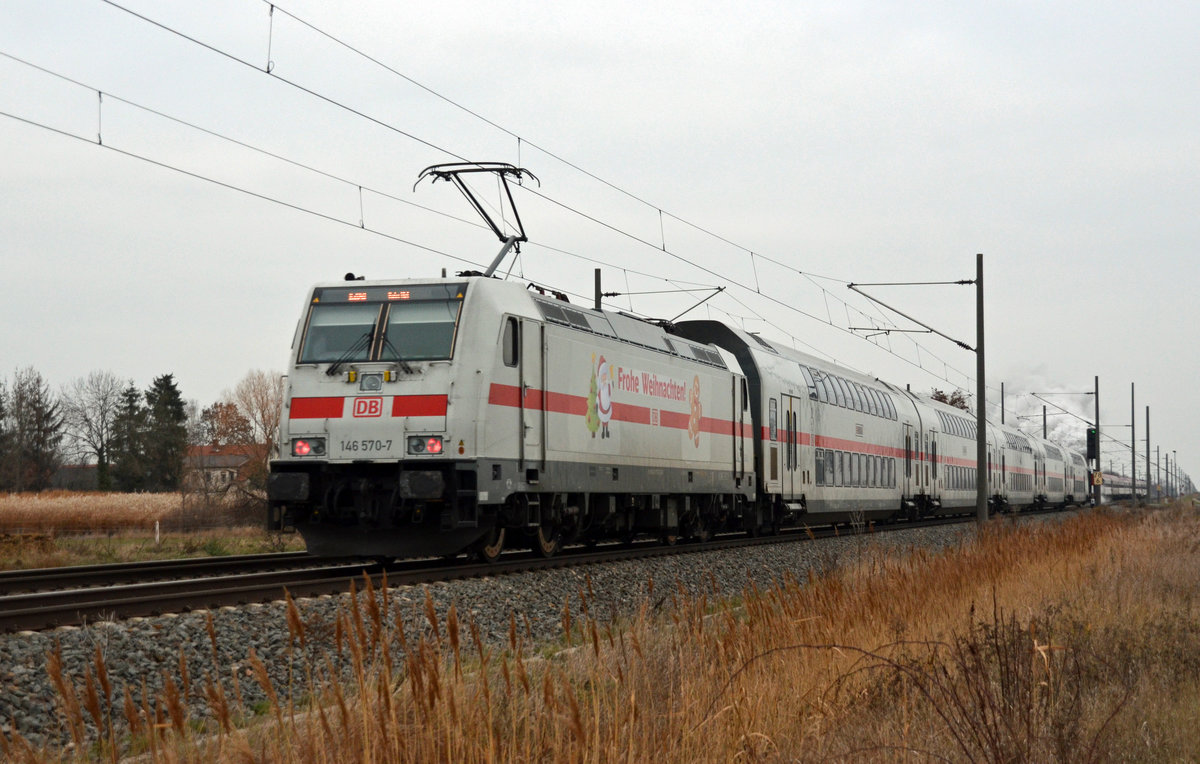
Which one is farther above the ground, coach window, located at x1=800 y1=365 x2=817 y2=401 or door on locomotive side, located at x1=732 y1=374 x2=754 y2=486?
coach window, located at x1=800 y1=365 x2=817 y2=401

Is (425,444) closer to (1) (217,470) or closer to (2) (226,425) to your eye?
(2) (226,425)

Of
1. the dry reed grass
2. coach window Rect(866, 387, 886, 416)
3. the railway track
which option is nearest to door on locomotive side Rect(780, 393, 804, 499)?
the railway track

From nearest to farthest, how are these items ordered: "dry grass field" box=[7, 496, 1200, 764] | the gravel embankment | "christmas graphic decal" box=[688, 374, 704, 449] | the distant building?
"dry grass field" box=[7, 496, 1200, 764], the gravel embankment, "christmas graphic decal" box=[688, 374, 704, 449], the distant building

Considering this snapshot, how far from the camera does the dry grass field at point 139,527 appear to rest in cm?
2311

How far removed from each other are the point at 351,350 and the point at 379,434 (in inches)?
50.0

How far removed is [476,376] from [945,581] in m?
6.14

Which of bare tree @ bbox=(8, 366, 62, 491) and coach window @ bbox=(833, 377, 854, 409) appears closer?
coach window @ bbox=(833, 377, 854, 409)

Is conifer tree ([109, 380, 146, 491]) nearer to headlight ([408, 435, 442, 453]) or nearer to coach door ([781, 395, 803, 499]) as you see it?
coach door ([781, 395, 803, 499])

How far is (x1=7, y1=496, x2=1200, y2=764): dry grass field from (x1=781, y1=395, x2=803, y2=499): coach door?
14705 millimetres

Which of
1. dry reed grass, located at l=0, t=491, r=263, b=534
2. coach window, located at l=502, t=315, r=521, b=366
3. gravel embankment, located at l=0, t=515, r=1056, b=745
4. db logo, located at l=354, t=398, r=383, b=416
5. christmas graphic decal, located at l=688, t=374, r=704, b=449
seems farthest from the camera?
dry reed grass, located at l=0, t=491, r=263, b=534

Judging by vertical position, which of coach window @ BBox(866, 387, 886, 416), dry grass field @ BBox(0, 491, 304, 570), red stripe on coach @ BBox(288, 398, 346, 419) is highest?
coach window @ BBox(866, 387, 886, 416)

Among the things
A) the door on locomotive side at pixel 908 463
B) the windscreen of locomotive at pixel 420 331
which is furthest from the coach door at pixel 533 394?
the door on locomotive side at pixel 908 463

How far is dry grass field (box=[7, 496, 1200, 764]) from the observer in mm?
3420

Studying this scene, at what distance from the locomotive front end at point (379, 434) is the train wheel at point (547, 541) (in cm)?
196
